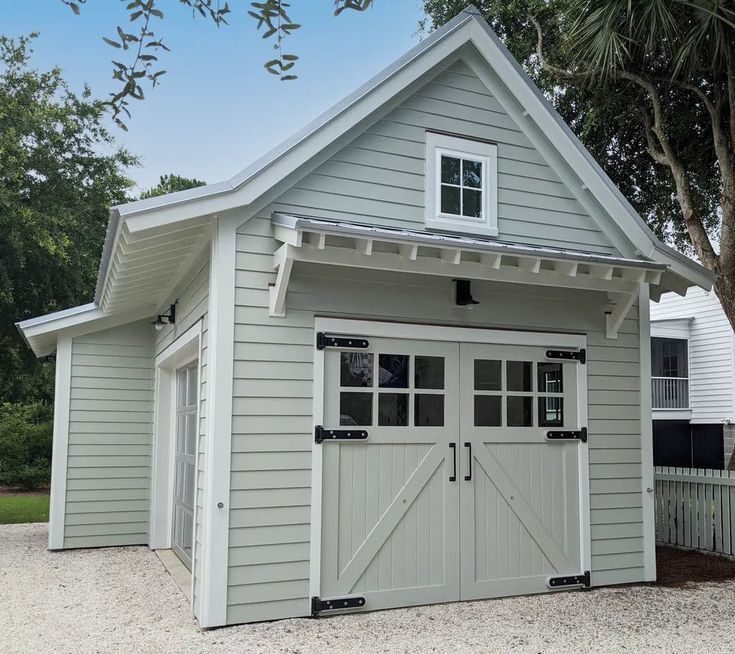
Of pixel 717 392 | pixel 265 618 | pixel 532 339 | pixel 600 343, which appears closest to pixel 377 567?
pixel 265 618

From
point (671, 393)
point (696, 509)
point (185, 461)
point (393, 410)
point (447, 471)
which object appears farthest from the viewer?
point (671, 393)

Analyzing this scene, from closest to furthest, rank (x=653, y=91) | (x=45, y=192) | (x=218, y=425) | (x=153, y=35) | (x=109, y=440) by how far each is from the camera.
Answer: (x=153, y=35) < (x=218, y=425) < (x=109, y=440) < (x=653, y=91) < (x=45, y=192)

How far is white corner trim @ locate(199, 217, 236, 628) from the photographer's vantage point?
193 inches

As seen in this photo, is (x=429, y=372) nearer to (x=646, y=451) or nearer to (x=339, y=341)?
(x=339, y=341)

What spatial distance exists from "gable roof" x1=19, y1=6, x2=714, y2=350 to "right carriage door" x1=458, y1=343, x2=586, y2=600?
5.11ft

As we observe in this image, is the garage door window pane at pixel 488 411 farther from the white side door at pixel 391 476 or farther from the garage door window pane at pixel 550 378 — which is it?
the garage door window pane at pixel 550 378

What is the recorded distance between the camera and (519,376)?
6156 millimetres

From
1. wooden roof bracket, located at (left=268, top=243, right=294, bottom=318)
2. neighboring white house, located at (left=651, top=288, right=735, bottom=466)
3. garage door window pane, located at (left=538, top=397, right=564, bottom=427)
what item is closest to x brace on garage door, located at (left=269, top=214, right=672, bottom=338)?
wooden roof bracket, located at (left=268, top=243, right=294, bottom=318)

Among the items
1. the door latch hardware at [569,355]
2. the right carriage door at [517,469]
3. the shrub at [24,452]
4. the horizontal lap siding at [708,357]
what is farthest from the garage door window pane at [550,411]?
the horizontal lap siding at [708,357]

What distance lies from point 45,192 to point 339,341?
1024cm

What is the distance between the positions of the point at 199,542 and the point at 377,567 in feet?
4.34

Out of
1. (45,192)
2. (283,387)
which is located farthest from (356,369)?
(45,192)

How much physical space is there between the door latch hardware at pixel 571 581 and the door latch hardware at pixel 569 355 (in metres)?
1.79

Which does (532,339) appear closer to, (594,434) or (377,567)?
(594,434)
